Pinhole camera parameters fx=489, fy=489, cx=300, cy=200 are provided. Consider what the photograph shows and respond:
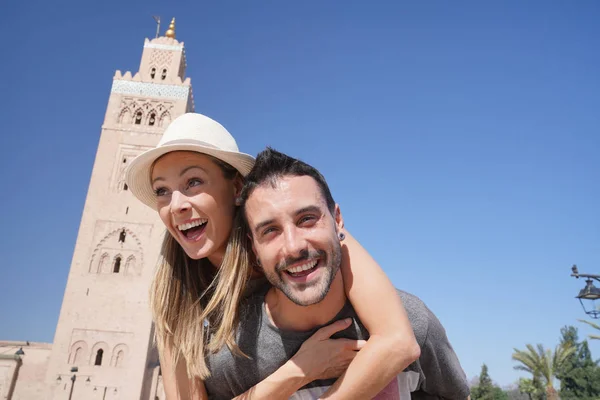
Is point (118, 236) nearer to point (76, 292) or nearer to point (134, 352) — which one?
point (76, 292)

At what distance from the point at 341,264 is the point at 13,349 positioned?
69.1 ft

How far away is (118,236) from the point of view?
18766 millimetres

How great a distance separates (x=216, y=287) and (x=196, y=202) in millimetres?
367

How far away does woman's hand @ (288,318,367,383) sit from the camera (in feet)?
→ 5.61

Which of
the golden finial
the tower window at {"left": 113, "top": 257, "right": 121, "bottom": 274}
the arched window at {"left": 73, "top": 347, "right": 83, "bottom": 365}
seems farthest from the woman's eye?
the golden finial

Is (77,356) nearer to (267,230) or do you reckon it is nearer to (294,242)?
(267,230)

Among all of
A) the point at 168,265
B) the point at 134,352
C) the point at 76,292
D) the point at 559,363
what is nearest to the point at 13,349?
the point at 76,292

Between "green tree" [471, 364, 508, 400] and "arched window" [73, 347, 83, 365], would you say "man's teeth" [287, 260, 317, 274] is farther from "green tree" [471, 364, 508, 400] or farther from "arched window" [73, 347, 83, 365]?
"green tree" [471, 364, 508, 400]

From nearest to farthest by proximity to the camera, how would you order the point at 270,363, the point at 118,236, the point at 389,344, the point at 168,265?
the point at 389,344, the point at 270,363, the point at 168,265, the point at 118,236

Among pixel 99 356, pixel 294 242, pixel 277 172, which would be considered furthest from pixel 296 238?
pixel 99 356

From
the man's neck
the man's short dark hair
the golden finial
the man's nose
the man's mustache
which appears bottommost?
the man's neck

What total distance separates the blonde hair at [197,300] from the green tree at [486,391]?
32.8 m

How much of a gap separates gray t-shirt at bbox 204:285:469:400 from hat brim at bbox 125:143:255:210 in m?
0.57

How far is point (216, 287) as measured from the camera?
204 cm
